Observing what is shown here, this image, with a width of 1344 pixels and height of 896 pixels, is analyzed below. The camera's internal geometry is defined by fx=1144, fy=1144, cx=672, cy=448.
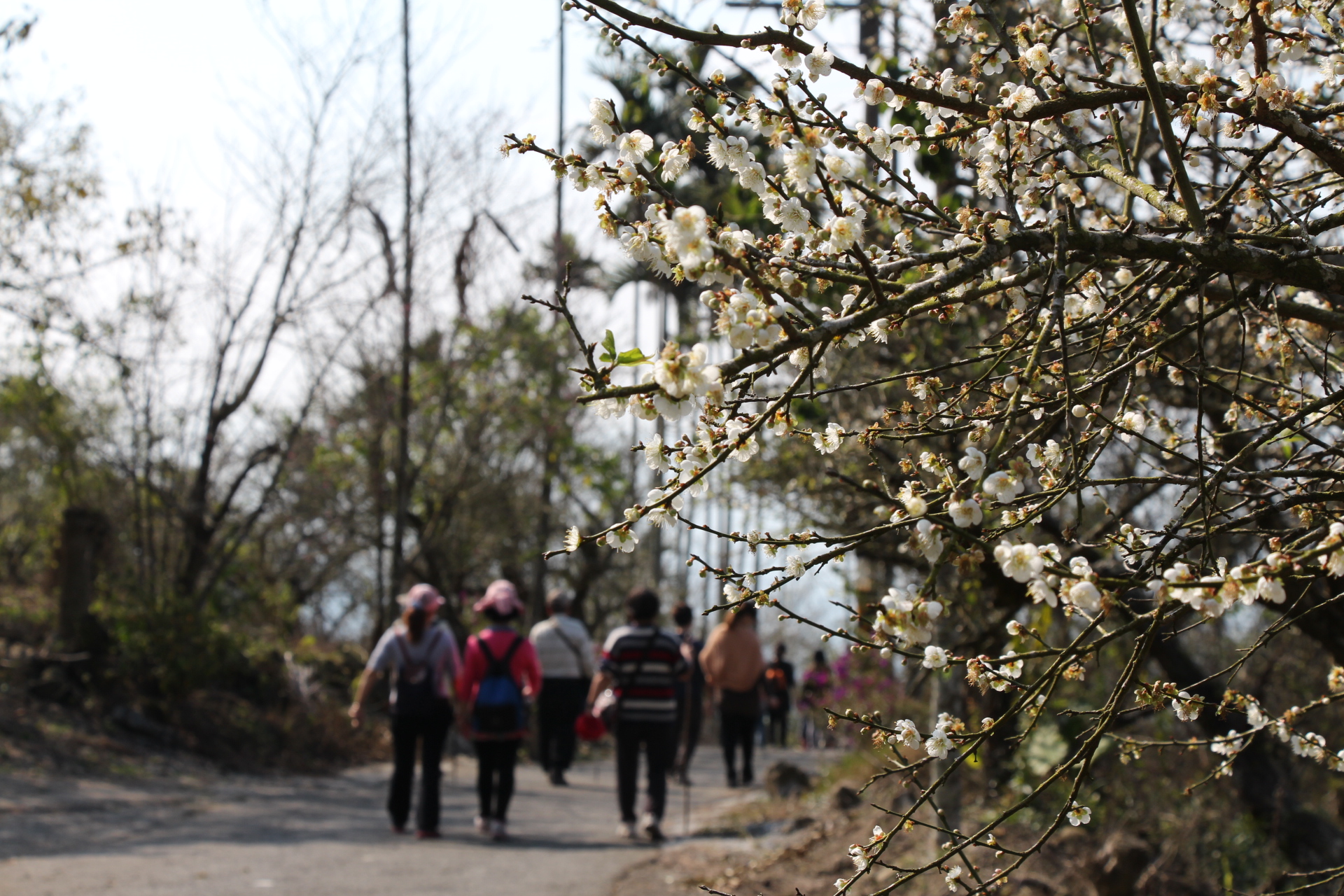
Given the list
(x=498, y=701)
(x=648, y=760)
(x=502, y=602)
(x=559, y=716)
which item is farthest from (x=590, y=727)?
(x=559, y=716)

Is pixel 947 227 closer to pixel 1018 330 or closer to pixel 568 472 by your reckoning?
pixel 1018 330

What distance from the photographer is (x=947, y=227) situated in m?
2.79

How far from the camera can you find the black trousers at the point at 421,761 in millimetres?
8102

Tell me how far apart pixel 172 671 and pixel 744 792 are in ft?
20.1

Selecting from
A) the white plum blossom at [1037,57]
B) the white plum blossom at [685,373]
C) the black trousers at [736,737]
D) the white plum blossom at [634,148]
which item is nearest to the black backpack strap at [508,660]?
the black trousers at [736,737]

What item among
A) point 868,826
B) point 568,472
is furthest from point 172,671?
point 568,472

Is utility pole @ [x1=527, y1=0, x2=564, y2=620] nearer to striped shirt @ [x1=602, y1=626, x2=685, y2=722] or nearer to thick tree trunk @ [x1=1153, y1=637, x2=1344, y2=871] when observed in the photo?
striped shirt @ [x1=602, y1=626, x2=685, y2=722]

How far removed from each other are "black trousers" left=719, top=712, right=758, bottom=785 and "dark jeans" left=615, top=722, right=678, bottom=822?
131 inches

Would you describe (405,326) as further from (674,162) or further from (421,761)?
(674,162)

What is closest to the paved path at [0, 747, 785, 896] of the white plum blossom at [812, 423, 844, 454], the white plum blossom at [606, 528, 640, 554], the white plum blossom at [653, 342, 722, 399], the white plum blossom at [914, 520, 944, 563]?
the white plum blossom at [812, 423, 844, 454]

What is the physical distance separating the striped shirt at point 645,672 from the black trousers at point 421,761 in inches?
50.0

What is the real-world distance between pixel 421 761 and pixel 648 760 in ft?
5.43

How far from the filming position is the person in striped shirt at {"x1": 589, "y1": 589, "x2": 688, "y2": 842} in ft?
27.4

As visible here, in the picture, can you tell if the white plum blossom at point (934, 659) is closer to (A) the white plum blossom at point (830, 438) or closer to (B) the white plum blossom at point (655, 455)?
(A) the white plum blossom at point (830, 438)
